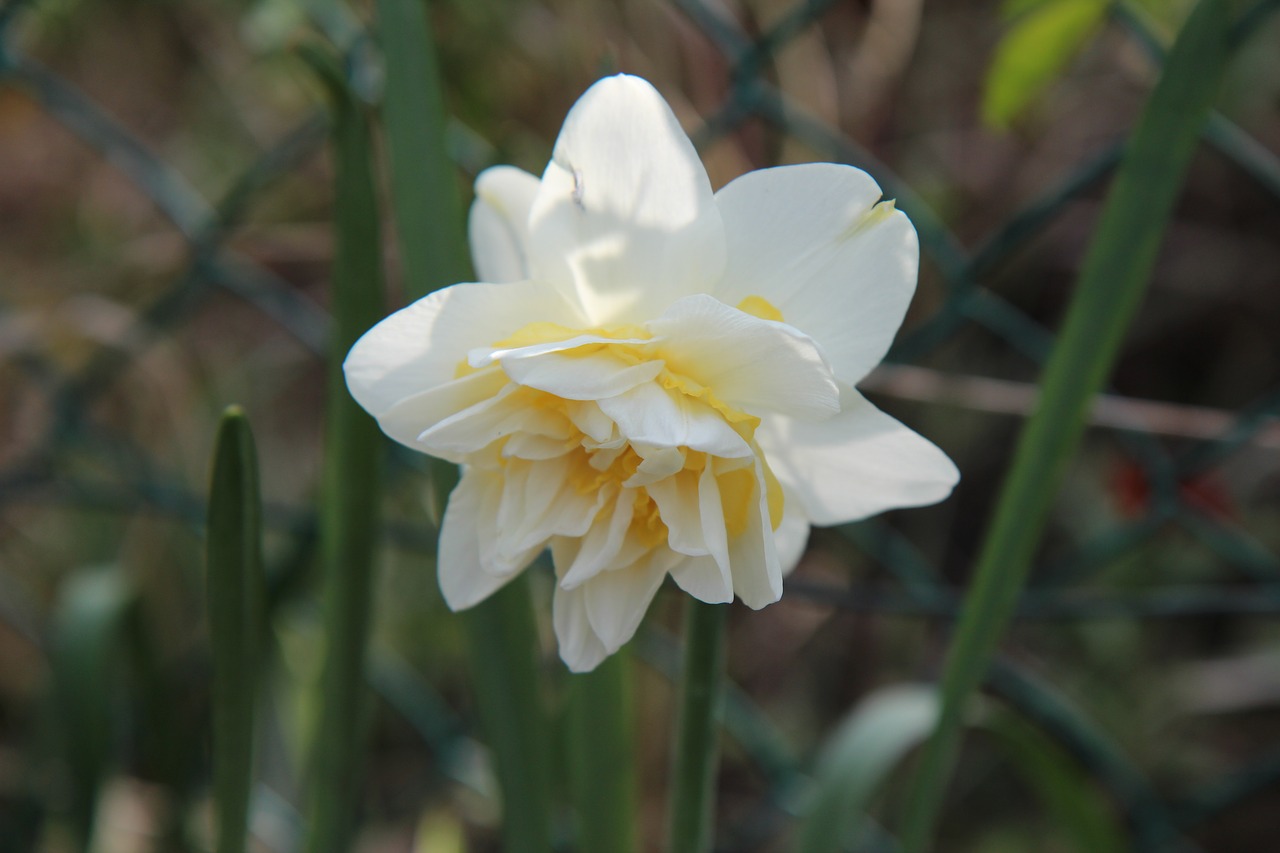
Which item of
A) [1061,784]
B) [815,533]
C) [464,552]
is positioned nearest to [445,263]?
[464,552]

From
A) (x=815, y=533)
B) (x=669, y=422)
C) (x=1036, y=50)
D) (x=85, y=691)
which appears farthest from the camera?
(x=815, y=533)

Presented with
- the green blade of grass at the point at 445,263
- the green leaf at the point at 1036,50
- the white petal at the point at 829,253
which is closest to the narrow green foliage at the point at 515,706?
the green blade of grass at the point at 445,263

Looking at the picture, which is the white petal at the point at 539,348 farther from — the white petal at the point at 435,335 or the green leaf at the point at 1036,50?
the green leaf at the point at 1036,50

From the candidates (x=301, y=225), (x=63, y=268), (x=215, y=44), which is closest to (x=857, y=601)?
(x=301, y=225)

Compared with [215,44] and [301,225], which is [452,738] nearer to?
[301,225]

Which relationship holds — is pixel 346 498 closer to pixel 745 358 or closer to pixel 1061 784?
pixel 745 358

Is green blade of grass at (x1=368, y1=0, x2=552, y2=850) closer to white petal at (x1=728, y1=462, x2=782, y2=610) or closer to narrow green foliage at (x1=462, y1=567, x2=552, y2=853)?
narrow green foliage at (x1=462, y1=567, x2=552, y2=853)

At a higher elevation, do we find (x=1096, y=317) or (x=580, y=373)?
(x=1096, y=317)

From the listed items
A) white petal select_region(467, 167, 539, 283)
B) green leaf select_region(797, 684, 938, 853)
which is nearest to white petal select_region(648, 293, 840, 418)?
white petal select_region(467, 167, 539, 283)
